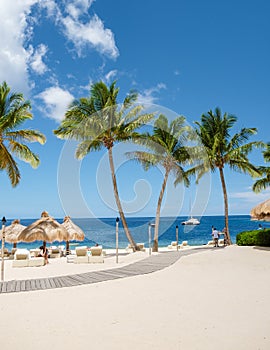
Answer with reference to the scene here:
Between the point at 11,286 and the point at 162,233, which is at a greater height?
the point at 11,286

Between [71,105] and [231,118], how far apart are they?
9.89 meters

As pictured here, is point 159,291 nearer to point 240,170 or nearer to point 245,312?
point 245,312

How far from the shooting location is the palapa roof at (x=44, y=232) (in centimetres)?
1653

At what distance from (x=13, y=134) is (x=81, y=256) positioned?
21.6 feet

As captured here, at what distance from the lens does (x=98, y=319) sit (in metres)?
5.41

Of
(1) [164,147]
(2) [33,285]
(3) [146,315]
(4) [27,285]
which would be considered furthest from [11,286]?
(1) [164,147]

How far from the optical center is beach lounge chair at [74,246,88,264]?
13.7 metres

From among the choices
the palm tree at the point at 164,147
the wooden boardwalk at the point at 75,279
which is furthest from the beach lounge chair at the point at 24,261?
the palm tree at the point at 164,147

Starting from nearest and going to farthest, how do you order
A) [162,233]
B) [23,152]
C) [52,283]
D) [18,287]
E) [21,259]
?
[18,287], [52,283], [21,259], [23,152], [162,233]

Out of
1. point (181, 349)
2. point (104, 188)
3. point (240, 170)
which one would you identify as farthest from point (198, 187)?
point (181, 349)

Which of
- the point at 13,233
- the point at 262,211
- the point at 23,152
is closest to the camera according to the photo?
the point at 262,211

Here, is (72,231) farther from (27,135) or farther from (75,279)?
(75,279)

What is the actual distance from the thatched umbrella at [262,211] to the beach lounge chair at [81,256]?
→ 8.08 metres

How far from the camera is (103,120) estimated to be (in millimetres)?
17125
